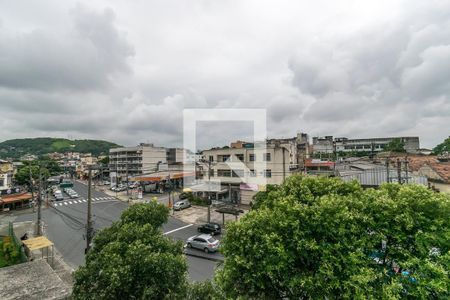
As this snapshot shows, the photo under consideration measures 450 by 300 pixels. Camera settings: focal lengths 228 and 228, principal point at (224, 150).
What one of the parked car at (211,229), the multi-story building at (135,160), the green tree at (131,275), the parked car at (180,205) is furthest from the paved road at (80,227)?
the multi-story building at (135,160)

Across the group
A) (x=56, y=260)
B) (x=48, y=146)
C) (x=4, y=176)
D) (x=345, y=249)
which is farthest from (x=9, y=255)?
(x=48, y=146)

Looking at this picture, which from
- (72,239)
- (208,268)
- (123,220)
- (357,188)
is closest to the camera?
(357,188)

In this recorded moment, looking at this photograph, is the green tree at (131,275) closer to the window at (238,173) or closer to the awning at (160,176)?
the window at (238,173)

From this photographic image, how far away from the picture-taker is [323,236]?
21.2ft

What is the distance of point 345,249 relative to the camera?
6.18 m

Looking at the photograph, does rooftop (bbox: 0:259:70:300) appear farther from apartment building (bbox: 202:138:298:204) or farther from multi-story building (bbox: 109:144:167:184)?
multi-story building (bbox: 109:144:167:184)

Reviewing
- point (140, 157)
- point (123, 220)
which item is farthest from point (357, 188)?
point (140, 157)

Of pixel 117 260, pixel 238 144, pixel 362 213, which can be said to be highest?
pixel 238 144

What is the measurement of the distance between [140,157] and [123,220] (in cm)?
5326

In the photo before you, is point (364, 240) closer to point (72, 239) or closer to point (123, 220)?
point (123, 220)

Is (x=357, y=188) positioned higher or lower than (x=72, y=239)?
higher

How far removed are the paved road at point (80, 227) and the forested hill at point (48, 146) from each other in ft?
349

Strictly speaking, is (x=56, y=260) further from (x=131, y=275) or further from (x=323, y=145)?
(x=323, y=145)

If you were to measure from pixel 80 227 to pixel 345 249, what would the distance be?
1070 inches
